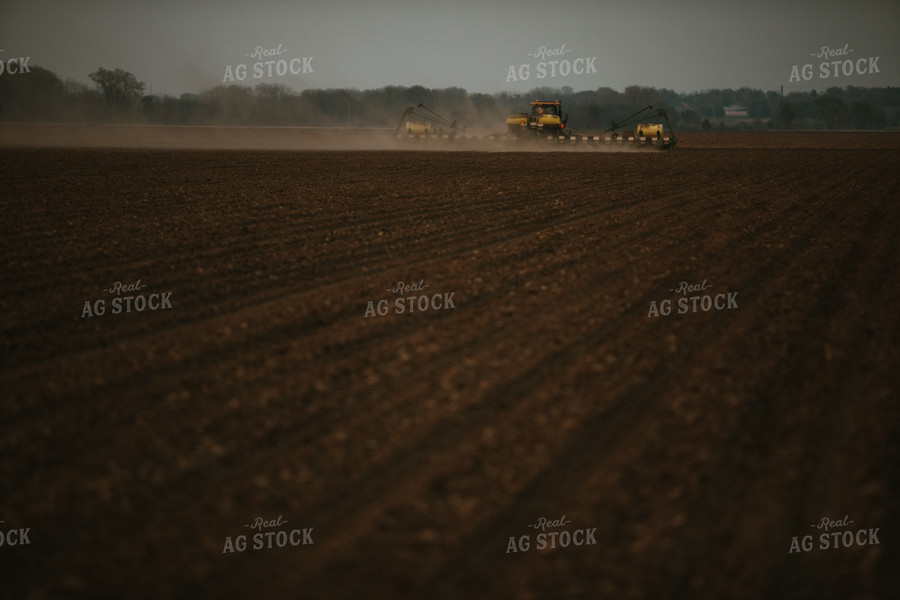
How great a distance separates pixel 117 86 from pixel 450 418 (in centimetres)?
10449

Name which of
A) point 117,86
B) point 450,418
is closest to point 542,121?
point 450,418

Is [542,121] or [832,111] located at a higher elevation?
[832,111]

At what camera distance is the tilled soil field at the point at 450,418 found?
387 centimetres

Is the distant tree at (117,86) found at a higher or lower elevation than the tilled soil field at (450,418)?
higher

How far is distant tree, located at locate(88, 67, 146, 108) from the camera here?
94.2 m

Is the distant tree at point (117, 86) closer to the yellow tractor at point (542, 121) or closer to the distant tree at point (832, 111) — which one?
the yellow tractor at point (542, 121)

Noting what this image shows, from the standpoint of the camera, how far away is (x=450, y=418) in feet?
17.9

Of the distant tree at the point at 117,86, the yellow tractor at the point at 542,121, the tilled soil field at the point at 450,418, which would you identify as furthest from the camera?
the distant tree at the point at 117,86

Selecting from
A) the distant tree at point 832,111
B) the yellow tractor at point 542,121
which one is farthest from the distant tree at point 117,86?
the distant tree at point 832,111

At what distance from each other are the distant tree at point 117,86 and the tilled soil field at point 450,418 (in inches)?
3715

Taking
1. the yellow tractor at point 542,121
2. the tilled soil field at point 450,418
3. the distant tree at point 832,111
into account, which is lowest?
the tilled soil field at point 450,418

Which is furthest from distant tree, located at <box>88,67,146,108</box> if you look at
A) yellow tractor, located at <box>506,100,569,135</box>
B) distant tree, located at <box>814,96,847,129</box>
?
distant tree, located at <box>814,96,847,129</box>

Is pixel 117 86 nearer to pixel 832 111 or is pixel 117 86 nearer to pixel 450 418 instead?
pixel 450 418

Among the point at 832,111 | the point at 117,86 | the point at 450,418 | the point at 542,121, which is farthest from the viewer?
the point at 832,111
